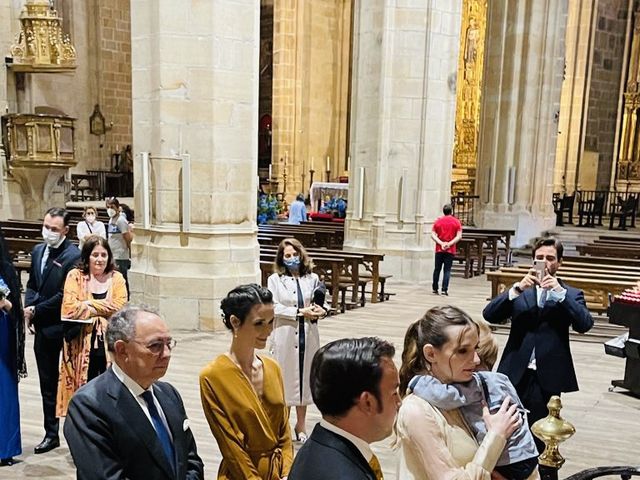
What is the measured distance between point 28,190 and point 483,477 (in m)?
15.9

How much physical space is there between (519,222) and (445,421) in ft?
50.9

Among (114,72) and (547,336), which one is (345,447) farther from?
(114,72)

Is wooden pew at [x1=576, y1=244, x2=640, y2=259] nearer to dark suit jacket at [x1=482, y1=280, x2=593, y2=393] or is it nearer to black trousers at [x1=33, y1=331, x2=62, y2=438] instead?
dark suit jacket at [x1=482, y1=280, x2=593, y2=393]

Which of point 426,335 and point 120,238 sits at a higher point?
point 426,335

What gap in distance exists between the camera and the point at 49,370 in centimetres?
448

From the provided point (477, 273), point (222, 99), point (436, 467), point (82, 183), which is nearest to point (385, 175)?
point (477, 273)

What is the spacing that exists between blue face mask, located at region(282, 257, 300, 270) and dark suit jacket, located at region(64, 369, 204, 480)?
2558 millimetres

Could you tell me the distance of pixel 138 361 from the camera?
2115 mm

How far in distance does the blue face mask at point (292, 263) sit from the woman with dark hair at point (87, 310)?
1.16m

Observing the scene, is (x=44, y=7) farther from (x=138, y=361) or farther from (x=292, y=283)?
(x=138, y=361)

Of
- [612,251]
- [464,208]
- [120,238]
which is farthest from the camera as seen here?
[464,208]

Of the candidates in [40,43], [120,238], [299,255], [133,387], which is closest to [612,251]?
[120,238]

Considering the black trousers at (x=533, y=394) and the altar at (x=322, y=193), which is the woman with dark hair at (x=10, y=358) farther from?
the altar at (x=322, y=193)

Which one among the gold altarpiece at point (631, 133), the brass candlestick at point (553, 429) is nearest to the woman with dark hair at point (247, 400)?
the brass candlestick at point (553, 429)
